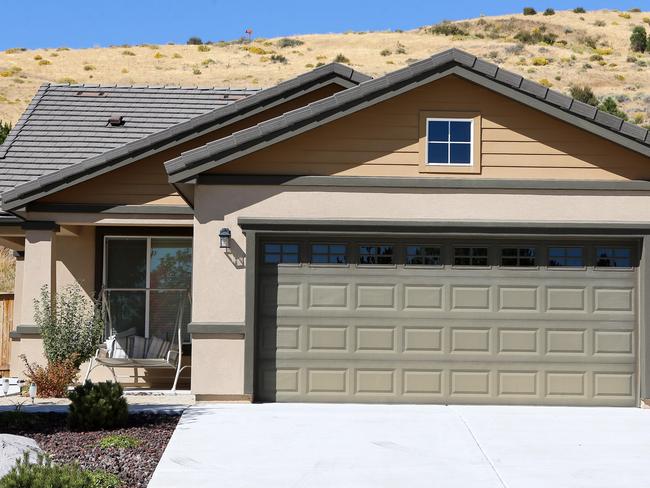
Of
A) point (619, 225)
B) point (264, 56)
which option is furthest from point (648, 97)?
point (619, 225)

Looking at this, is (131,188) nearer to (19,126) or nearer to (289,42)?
(19,126)

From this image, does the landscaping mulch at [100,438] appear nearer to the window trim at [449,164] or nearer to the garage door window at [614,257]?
the window trim at [449,164]

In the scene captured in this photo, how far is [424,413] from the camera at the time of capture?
39.8 feet

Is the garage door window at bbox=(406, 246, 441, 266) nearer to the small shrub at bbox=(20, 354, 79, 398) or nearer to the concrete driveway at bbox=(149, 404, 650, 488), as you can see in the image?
the concrete driveway at bbox=(149, 404, 650, 488)

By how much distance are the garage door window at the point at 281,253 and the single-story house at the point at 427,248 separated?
30 millimetres

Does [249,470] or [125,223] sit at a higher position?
[125,223]

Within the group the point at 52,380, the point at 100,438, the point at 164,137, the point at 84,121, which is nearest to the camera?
the point at 100,438

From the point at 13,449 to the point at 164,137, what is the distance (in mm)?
7299

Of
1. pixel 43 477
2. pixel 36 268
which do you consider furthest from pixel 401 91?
pixel 43 477

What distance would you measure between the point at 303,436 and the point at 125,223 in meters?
6.06

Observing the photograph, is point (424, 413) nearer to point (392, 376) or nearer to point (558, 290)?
point (392, 376)

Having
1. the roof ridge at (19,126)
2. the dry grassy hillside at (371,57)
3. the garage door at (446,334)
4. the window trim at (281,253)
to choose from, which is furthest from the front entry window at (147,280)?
the dry grassy hillside at (371,57)

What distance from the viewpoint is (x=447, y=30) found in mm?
72500

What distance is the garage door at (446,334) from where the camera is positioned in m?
12.9
